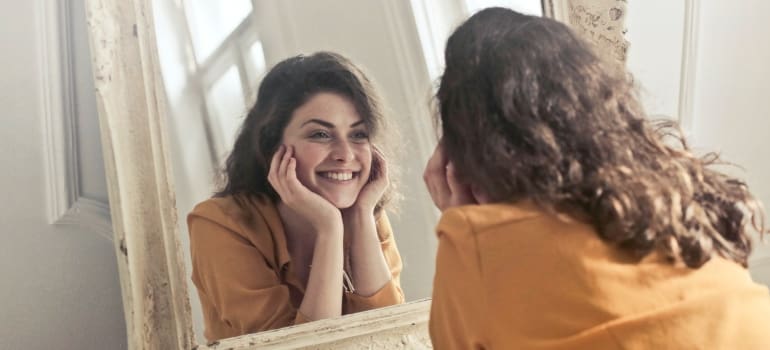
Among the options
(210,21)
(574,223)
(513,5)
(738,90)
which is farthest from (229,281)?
(738,90)

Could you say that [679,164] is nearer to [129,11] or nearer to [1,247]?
[129,11]

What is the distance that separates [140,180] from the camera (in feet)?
3.25

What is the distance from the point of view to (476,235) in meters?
0.75

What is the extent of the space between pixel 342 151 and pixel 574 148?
1.33 ft

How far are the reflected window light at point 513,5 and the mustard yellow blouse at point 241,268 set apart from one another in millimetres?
476

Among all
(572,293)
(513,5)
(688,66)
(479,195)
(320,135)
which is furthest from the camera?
(688,66)

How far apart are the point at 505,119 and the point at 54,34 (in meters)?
0.68

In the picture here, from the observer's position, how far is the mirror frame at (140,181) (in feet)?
3.17

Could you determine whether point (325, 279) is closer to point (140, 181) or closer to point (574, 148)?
point (140, 181)

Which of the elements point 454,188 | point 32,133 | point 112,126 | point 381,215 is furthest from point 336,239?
point 32,133

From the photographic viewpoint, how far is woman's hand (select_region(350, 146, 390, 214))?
3.69ft

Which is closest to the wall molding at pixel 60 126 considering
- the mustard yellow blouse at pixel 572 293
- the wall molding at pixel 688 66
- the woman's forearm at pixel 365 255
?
the woman's forearm at pixel 365 255

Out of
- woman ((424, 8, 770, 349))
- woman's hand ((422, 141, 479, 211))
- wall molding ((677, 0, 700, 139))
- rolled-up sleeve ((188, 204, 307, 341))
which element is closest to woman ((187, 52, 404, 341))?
rolled-up sleeve ((188, 204, 307, 341))

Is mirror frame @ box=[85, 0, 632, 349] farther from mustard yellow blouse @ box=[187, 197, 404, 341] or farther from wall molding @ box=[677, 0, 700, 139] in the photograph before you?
wall molding @ box=[677, 0, 700, 139]
